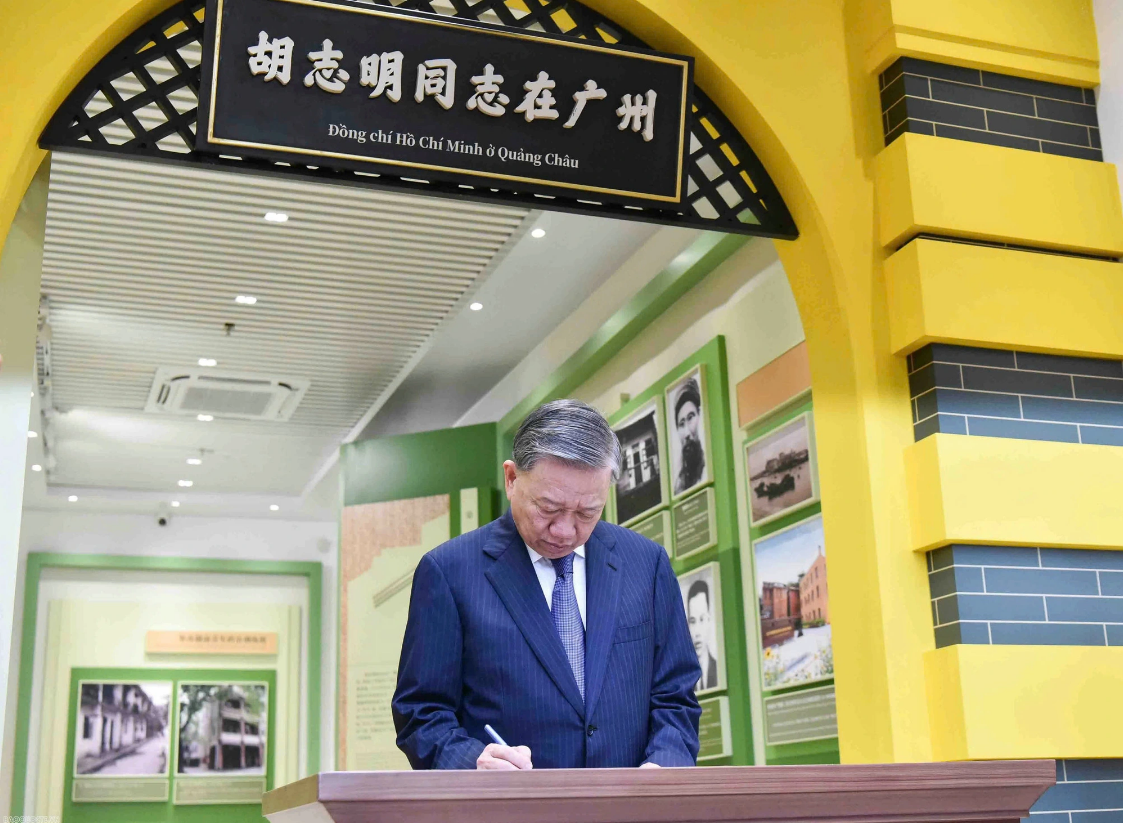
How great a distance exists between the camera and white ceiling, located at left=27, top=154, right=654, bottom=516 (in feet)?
18.8

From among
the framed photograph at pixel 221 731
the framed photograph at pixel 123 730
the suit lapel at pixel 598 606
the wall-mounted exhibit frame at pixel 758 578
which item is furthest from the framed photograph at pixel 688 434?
the framed photograph at pixel 123 730

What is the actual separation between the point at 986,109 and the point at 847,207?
577 millimetres

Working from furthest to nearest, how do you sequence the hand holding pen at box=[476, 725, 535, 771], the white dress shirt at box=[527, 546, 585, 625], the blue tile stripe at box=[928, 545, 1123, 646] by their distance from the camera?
the blue tile stripe at box=[928, 545, 1123, 646]
the white dress shirt at box=[527, 546, 585, 625]
the hand holding pen at box=[476, 725, 535, 771]

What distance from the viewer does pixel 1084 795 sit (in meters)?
3.55

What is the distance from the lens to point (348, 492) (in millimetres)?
8867

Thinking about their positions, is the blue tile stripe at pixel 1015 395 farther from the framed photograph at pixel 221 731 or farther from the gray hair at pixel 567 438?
the framed photograph at pixel 221 731

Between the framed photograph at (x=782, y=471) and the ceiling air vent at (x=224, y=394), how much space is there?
367 centimetres

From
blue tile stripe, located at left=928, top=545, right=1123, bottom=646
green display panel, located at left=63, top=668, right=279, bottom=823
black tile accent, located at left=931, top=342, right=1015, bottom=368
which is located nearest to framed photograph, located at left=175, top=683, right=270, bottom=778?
green display panel, located at left=63, top=668, right=279, bottom=823

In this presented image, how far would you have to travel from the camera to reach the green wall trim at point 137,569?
10547 millimetres

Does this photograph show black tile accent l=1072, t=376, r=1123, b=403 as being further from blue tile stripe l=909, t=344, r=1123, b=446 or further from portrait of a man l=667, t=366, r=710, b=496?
portrait of a man l=667, t=366, r=710, b=496

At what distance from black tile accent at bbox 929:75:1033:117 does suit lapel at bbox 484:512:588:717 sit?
2.38 metres

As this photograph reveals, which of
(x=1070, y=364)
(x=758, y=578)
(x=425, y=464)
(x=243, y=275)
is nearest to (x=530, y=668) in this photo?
(x=1070, y=364)

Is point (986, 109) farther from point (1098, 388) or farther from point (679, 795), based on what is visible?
point (679, 795)

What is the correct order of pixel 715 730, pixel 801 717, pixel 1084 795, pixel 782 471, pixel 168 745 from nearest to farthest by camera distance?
pixel 1084 795, pixel 801 717, pixel 782 471, pixel 715 730, pixel 168 745
